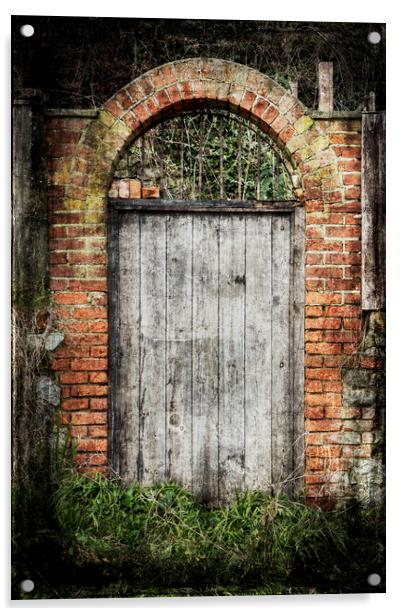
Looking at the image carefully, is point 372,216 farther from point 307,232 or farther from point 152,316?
point 152,316

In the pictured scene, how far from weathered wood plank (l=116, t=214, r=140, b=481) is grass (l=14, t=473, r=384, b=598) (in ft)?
0.88

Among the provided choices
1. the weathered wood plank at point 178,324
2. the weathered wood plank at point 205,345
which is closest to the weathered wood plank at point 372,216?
the weathered wood plank at point 205,345

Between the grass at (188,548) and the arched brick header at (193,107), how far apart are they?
1566mm

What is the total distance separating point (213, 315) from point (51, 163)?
1141 millimetres

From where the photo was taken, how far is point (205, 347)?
148 inches

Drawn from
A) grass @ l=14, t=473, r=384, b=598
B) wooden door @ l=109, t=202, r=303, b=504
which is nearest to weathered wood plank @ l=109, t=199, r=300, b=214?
wooden door @ l=109, t=202, r=303, b=504

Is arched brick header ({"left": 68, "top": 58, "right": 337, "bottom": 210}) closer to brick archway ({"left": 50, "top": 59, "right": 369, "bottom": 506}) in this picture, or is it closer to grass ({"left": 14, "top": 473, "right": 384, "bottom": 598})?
brick archway ({"left": 50, "top": 59, "right": 369, "bottom": 506})

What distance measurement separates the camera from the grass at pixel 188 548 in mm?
3510

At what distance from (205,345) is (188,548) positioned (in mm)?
1034

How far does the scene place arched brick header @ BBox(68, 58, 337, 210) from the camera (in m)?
3.63

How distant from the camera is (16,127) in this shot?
11.5 feet

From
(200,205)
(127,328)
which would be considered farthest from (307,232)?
(127,328)
